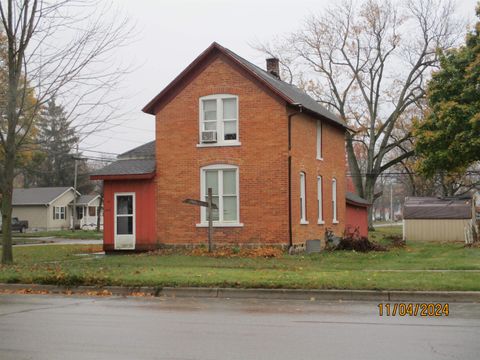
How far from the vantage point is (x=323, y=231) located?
29.4 metres

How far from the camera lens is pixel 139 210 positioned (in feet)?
86.0

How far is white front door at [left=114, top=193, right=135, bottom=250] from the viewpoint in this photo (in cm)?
2623

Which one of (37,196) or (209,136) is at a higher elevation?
(209,136)

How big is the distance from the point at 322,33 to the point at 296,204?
32491 millimetres

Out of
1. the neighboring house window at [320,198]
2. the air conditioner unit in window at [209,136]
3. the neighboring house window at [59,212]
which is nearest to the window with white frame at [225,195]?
the air conditioner unit in window at [209,136]

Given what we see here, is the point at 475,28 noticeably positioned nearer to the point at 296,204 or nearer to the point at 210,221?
the point at 296,204

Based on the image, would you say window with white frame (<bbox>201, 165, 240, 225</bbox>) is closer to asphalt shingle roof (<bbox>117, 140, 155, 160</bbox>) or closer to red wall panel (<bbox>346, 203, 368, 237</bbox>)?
asphalt shingle roof (<bbox>117, 140, 155, 160</bbox>)

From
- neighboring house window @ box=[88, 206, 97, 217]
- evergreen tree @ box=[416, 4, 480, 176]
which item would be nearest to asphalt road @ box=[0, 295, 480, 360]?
evergreen tree @ box=[416, 4, 480, 176]

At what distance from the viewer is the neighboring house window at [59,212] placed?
68.8m

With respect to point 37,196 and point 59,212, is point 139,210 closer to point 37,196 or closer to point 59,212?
point 37,196

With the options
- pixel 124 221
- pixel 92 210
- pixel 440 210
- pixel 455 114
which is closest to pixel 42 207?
pixel 92 210

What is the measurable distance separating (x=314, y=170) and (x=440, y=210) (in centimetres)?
1683

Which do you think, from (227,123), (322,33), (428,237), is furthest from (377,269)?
(322,33)

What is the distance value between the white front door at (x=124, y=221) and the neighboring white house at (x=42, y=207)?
4241cm
